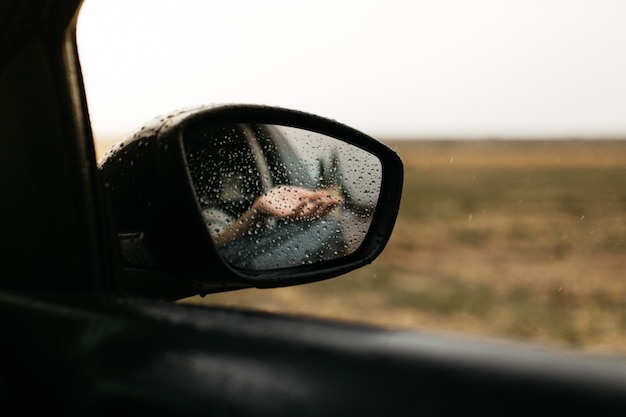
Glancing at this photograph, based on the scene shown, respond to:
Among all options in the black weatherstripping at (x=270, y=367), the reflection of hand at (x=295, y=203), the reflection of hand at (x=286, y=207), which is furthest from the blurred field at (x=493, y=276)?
the reflection of hand at (x=295, y=203)

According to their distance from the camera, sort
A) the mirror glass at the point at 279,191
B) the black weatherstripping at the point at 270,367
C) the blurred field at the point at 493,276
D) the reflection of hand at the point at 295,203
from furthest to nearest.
Result: the blurred field at the point at 493,276, the reflection of hand at the point at 295,203, the mirror glass at the point at 279,191, the black weatherstripping at the point at 270,367

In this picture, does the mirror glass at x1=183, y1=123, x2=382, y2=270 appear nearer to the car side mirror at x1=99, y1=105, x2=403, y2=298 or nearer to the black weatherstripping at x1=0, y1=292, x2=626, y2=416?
the car side mirror at x1=99, y1=105, x2=403, y2=298

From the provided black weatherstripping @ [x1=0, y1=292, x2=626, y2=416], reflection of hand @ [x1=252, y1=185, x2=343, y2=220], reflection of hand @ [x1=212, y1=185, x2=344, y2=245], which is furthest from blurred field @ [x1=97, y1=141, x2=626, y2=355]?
reflection of hand @ [x1=252, y1=185, x2=343, y2=220]

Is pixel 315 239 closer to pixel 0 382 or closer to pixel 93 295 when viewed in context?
pixel 93 295

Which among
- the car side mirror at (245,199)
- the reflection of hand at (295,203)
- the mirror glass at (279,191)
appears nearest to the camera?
the car side mirror at (245,199)

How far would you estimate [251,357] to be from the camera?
3.67 ft

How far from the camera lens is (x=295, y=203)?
1.94 meters

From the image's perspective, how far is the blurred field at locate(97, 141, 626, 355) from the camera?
12109 mm

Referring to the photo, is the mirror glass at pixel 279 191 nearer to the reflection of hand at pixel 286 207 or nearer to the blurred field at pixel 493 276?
the reflection of hand at pixel 286 207

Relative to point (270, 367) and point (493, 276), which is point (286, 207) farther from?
point (493, 276)

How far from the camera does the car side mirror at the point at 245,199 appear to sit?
1557mm

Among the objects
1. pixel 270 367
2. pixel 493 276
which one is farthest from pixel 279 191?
pixel 493 276

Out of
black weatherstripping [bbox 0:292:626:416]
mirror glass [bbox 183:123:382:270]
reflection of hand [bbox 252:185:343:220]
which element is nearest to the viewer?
black weatherstripping [bbox 0:292:626:416]

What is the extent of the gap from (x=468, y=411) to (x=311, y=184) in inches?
45.8
